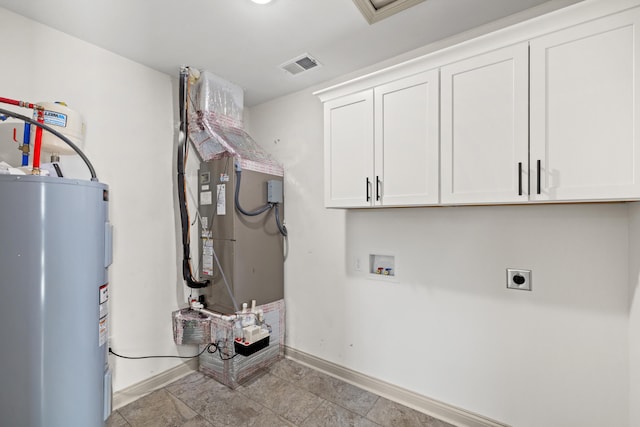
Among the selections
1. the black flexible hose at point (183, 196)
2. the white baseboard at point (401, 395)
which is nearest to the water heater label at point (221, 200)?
the black flexible hose at point (183, 196)

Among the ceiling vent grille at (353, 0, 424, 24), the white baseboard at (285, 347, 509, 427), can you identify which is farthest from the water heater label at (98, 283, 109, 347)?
the ceiling vent grille at (353, 0, 424, 24)

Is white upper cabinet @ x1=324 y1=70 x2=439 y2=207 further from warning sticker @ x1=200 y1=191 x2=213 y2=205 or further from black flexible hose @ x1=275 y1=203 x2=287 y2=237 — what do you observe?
warning sticker @ x1=200 y1=191 x2=213 y2=205

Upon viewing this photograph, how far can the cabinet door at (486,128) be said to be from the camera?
4.50 ft

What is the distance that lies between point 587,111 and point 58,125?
260 cm

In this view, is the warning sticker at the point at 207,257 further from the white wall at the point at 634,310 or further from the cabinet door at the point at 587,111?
the white wall at the point at 634,310

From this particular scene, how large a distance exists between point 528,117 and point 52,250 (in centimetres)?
227

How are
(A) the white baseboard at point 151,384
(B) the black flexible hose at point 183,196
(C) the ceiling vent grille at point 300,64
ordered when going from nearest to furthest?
1. (A) the white baseboard at point 151,384
2. (C) the ceiling vent grille at point 300,64
3. (B) the black flexible hose at point 183,196

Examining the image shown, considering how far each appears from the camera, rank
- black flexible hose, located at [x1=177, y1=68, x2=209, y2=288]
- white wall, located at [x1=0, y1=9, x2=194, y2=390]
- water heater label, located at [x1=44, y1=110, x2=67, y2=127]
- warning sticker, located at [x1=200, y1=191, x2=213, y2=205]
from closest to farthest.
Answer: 1. water heater label, located at [x1=44, y1=110, x2=67, y2=127]
2. white wall, located at [x1=0, y1=9, x2=194, y2=390]
3. black flexible hose, located at [x1=177, y1=68, x2=209, y2=288]
4. warning sticker, located at [x1=200, y1=191, x2=213, y2=205]

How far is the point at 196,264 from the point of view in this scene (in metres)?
2.52

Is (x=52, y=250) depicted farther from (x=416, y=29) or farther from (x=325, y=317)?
(x=416, y=29)

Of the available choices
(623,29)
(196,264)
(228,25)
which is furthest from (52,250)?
(623,29)

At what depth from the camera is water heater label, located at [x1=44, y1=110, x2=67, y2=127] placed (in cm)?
147

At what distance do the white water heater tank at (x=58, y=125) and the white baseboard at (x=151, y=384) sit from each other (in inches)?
67.4

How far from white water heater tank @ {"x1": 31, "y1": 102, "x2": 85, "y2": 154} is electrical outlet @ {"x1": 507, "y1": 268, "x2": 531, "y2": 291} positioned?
2662mm
